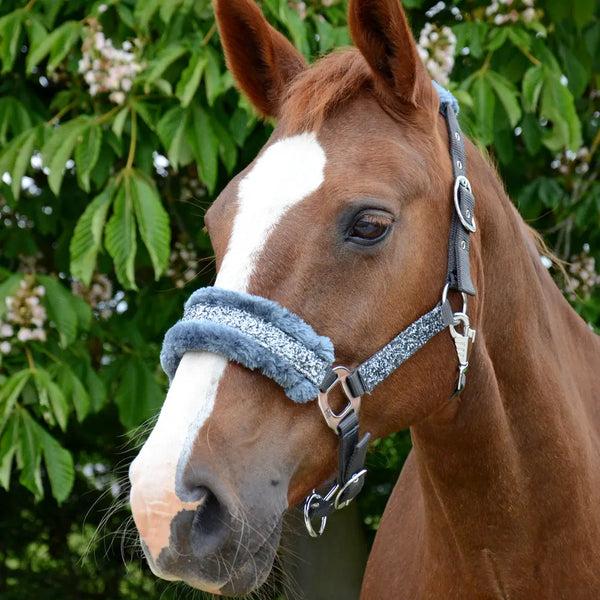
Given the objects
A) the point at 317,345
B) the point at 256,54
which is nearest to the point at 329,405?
the point at 317,345

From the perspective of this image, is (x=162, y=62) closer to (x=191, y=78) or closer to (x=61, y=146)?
(x=191, y=78)

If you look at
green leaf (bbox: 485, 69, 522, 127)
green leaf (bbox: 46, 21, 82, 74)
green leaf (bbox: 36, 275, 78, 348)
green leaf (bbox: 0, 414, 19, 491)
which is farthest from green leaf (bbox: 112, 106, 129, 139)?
green leaf (bbox: 485, 69, 522, 127)

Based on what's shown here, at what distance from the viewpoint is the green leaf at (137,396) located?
10.2ft

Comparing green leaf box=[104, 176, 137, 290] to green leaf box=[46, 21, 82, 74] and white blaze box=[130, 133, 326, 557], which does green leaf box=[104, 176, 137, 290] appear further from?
white blaze box=[130, 133, 326, 557]

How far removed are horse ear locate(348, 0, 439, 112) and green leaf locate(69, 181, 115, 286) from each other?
4.16ft

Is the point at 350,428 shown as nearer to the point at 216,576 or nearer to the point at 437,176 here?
the point at 216,576

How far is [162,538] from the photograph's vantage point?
4.56 feet

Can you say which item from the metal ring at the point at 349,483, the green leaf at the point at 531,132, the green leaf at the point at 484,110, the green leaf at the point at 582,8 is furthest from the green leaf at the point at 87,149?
the green leaf at the point at 582,8

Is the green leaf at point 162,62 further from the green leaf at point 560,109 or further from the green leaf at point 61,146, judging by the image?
the green leaf at point 560,109

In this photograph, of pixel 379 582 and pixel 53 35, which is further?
pixel 53 35

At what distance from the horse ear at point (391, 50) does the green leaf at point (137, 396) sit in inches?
66.7

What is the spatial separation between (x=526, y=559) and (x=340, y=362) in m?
0.73

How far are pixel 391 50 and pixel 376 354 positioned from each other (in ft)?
2.15

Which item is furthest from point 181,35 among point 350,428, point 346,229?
point 350,428
